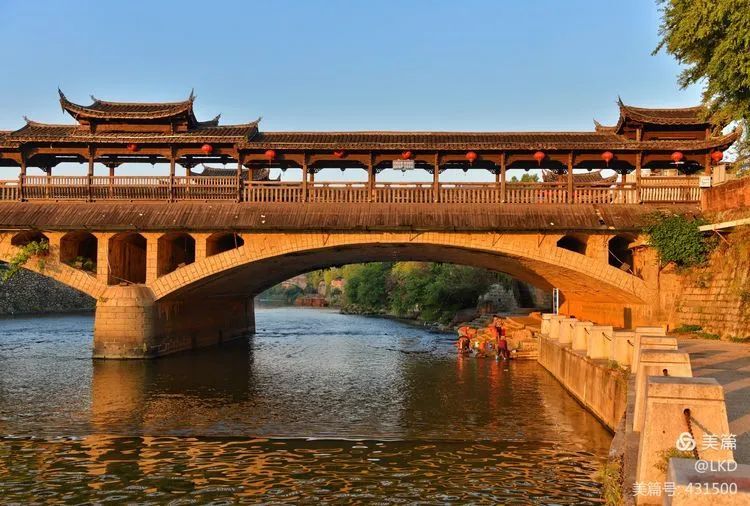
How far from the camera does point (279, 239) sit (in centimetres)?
2981

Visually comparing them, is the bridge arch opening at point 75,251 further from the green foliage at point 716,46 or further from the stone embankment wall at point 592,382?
the green foliage at point 716,46

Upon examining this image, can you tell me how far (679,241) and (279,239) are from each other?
1751 cm

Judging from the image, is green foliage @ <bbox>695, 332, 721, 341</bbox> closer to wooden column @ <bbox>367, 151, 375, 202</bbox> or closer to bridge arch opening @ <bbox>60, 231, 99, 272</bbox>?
wooden column @ <bbox>367, 151, 375, 202</bbox>

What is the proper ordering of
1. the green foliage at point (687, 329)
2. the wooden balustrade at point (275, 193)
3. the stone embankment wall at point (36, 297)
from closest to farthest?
the green foliage at point (687, 329)
the wooden balustrade at point (275, 193)
the stone embankment wall at point (36, 297)

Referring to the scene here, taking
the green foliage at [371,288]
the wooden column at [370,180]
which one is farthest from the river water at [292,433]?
the green foliage at [371,288]

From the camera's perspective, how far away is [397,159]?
30969 millimetres

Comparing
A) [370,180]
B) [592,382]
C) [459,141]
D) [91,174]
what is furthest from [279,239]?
[592,382]

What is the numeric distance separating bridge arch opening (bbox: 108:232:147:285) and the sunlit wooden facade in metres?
2.45

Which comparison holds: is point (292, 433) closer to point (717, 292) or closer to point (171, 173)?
point (717, 292)

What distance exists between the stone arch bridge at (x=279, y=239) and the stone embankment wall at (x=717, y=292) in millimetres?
991

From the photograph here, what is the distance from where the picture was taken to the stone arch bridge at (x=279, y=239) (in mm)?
28859

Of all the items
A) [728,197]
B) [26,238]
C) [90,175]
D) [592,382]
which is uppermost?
[90,175]

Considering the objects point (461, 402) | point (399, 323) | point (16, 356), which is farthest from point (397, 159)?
point (399, 323)

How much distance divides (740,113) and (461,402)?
11910 millimetres
